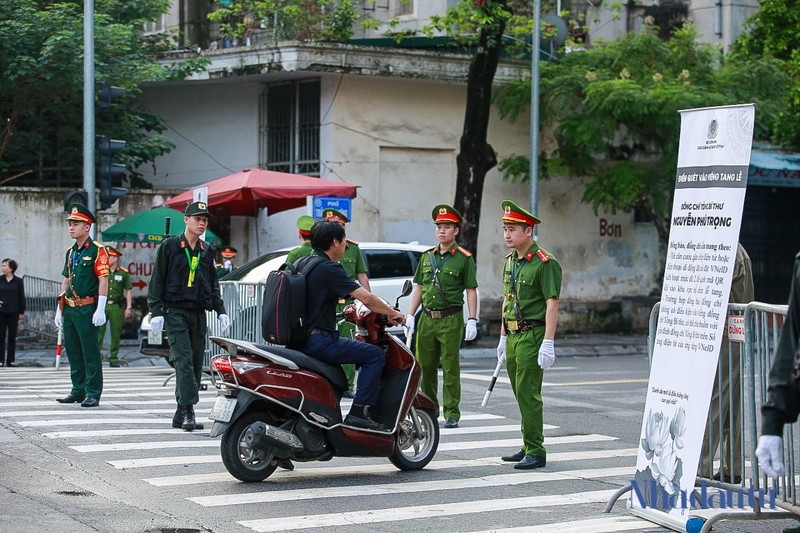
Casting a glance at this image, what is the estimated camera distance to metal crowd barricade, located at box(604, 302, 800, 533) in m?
6.97

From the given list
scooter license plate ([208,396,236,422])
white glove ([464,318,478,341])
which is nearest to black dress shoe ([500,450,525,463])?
white glove ([464,318,478,341])

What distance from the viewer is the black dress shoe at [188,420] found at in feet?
37.2

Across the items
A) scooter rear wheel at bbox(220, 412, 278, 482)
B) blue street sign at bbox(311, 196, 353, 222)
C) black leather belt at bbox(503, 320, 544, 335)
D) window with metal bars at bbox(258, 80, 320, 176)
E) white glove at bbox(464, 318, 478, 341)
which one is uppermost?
window with metal bars at bbox(258, 80, 320, 176)

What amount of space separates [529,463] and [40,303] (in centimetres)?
1549

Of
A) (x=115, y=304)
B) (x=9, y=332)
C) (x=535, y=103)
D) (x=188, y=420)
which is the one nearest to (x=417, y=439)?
(x=188, y=420)

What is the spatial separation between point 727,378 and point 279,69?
18.0m

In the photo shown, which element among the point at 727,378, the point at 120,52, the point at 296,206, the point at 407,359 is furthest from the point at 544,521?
the point at 120,52

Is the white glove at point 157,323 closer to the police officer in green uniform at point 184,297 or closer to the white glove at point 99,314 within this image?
the police officer in green uniform at point 184,297

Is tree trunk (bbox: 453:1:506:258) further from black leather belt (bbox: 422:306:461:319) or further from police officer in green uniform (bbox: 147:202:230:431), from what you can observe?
police officer in green uniform (bbox: 147:202:230:431)

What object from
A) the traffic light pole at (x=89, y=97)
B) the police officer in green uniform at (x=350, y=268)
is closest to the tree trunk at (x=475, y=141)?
the traffic light pole at (x=89, y=97)

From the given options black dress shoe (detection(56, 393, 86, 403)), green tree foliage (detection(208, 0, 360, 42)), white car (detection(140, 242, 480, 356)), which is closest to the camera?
black dress shoe (detection(56, 393, 86, 403))

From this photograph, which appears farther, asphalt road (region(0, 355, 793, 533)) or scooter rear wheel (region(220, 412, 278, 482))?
scooter rear wheel (region(220, 412, 278, 482))

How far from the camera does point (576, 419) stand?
1318 cm

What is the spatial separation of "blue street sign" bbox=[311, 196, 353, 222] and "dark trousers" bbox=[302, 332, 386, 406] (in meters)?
11.8
